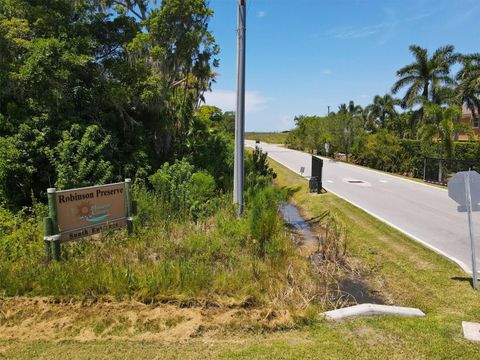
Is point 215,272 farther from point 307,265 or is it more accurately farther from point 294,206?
point 294,206

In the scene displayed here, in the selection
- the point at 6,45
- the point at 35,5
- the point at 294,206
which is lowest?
the point at 294,206

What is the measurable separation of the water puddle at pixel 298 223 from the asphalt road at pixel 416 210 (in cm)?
223

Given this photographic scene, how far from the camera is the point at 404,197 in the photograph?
1560 cm

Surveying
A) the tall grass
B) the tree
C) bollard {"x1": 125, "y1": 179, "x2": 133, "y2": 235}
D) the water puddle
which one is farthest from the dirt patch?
the tree

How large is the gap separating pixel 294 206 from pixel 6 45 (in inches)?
456

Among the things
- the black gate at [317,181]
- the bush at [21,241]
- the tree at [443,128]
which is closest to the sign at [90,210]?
the bush at [21,241]

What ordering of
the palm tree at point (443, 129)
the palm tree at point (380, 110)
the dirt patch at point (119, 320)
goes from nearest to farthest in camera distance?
1. the dirt patch at point (119, 320)
2. the palm tree at point (443, 129)
3. the palm tree at point (380, 110)

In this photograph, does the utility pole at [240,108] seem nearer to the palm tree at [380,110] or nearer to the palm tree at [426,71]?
the palm tree at [426,71]

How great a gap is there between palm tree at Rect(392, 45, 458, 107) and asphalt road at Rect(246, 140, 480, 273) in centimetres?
1789

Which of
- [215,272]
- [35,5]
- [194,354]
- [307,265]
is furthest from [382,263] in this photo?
[35,5]

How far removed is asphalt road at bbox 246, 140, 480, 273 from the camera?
8813 mm

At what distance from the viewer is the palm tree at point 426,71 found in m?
34.8

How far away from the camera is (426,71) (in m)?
35.6

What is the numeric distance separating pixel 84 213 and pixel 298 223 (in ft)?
24.4
